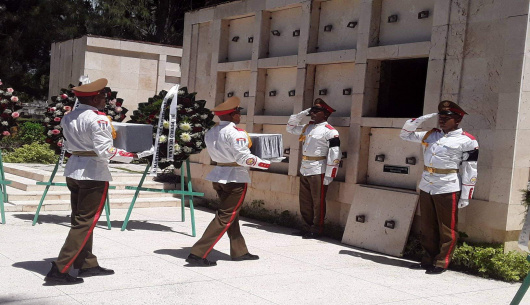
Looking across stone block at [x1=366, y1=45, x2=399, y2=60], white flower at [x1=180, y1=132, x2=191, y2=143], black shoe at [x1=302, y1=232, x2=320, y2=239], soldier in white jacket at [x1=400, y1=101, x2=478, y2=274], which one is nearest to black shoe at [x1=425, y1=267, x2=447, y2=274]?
soldier in white jacket at [x1=400, y1=101, x2=478, y2=274]

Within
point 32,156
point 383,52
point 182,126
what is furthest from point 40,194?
point 383,52

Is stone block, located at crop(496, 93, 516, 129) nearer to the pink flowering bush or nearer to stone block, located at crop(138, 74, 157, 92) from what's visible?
the pink flowering bush

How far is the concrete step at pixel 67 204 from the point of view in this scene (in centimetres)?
964

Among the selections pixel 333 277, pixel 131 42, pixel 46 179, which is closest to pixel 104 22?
pixel 131 42

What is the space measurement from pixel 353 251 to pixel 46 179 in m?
6.01

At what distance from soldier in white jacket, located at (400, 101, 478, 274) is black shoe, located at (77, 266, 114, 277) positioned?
3.59 meters

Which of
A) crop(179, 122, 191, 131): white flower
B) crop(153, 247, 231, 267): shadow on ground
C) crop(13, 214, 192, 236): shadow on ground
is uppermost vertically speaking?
crop(179, 122, 191, 131): white flower

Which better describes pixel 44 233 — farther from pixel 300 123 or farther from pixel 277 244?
pixel 300 123

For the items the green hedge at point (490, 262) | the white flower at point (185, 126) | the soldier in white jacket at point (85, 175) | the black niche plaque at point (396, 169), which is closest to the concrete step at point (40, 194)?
the white flower at point (185, 126)

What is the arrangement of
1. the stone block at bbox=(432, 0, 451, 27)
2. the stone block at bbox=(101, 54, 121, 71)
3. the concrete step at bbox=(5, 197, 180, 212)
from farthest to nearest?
the stone block at bbox=(101, 54, 121, 71)
the concrete step at bbox=(5, 197, 180, 212)
the stone block at bbox=(432, 0, 451, 27)

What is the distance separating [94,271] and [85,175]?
98 cm

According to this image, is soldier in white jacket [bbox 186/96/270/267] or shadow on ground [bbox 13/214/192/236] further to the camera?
shadow on ground [bbox 13/214/192/236]

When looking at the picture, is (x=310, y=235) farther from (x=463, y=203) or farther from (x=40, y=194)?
(x=40, y=194)

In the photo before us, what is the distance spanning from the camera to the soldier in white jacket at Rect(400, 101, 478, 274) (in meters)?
6.96
